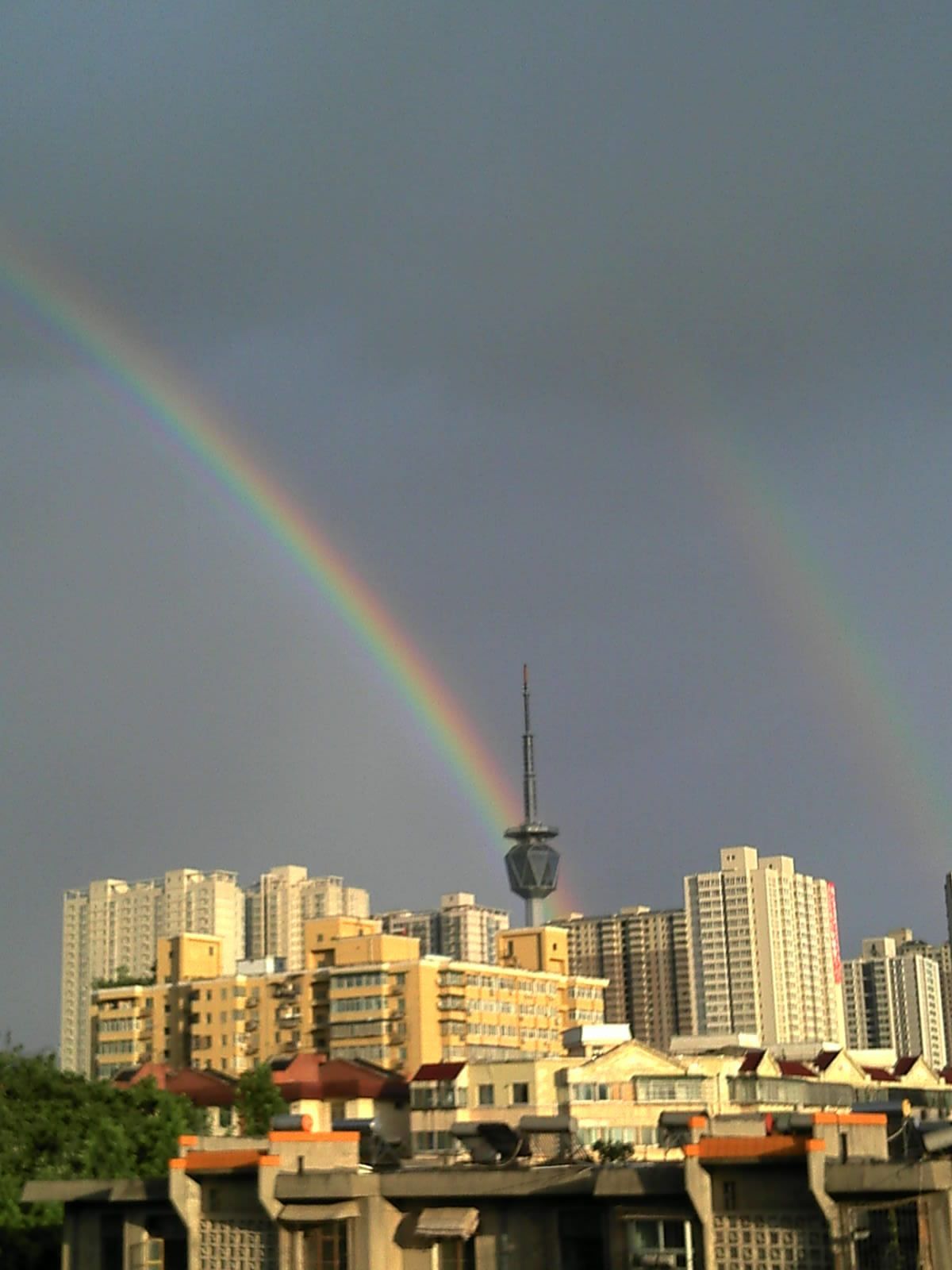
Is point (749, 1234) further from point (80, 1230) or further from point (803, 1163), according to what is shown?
point (80, 1230)

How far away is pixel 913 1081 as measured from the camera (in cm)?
7675

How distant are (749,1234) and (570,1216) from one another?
2.99 metres

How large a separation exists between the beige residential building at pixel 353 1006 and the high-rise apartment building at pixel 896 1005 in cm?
7982

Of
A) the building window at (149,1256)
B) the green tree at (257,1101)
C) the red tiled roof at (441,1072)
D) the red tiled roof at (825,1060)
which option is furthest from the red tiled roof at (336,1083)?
the building window at (149,1256)

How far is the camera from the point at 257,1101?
233 feet

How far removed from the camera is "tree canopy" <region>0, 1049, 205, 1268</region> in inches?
1697

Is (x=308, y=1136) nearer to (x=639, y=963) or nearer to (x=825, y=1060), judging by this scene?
(x=825, y=1060)

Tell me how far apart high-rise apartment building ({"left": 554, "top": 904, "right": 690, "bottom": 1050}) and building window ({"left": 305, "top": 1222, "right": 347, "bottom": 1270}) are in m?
164

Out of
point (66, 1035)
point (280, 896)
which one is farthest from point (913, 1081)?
point (280, 896)

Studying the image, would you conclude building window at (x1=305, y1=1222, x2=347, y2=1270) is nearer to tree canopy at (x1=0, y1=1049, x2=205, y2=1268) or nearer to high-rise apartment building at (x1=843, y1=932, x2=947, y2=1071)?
tree canopy at (x1=0, y1=1049, x2=205, y2=1268)

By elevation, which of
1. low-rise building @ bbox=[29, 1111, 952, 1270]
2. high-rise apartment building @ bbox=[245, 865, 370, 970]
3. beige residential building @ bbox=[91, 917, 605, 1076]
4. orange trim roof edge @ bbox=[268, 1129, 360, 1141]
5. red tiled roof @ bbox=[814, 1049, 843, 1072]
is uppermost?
high-rise apartment building @ bbox=[245, 865, 370, 970]

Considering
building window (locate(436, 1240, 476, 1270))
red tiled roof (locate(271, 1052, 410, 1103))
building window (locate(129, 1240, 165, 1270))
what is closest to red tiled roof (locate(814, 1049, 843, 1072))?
red tiled roof (locate(271, 1052, 410, 1103))

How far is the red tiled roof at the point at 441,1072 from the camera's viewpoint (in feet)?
219

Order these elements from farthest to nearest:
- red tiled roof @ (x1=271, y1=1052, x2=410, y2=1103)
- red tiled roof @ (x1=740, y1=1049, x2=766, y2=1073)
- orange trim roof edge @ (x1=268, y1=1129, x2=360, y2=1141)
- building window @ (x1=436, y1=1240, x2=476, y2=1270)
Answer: red tiled roof @ (x1=271, y1=1052, x2=410, y2=1103) → red tiled roof @ (x1=740, y1=1049, x2=766, y2=1073) → orange trim roof edge @ (x1=268, y1=1129, x2=360, y2=1141) → building window @ (x1=436, y1=1240, x2=476, y2=1270)
